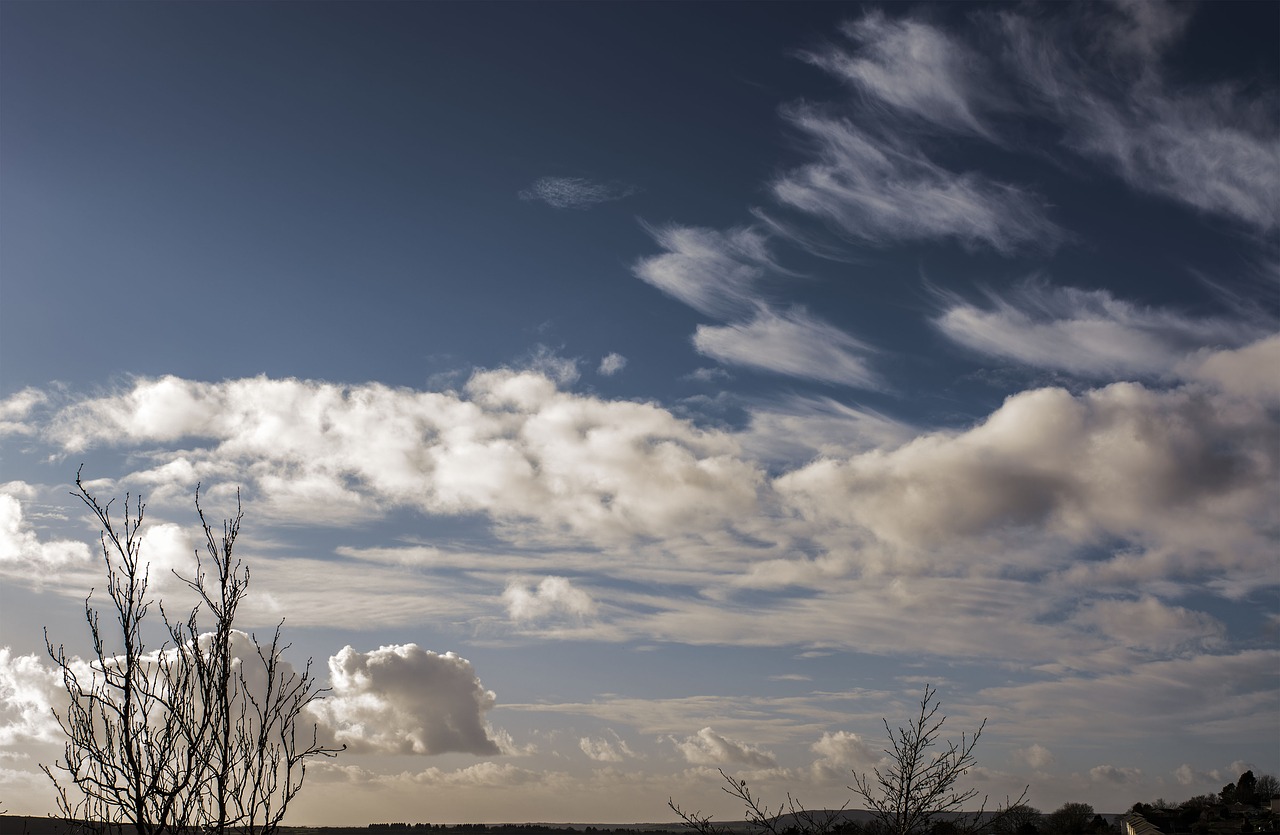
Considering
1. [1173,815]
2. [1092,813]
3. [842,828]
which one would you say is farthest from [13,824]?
[842,828]

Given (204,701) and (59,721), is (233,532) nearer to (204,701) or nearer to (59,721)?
(204,701)

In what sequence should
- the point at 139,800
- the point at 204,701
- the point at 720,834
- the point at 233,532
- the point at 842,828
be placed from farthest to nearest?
the point at 842,828 → the point at 720,834 → the point at 233,532 → the point at 204,701 → the point at 139,800

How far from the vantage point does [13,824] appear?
190250mm

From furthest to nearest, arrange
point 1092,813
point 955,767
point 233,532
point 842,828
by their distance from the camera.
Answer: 1. point 1092,813
2. point 842,828
3. point 955,767
4. point 233,532

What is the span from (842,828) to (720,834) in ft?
15.9

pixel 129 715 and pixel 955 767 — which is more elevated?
pixel 129 715

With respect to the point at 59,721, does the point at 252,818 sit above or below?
below

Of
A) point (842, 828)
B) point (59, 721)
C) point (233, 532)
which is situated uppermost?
point (233, 532)

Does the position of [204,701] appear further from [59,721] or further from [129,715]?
[59,721]

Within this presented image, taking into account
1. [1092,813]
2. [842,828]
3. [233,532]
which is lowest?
[1092,813]

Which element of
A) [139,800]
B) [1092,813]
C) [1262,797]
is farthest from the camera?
[1092,813]

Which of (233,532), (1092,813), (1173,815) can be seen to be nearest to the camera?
(233,532)

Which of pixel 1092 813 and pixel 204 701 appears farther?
pixel 1092 813

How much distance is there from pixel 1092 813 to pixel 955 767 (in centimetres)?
13066
